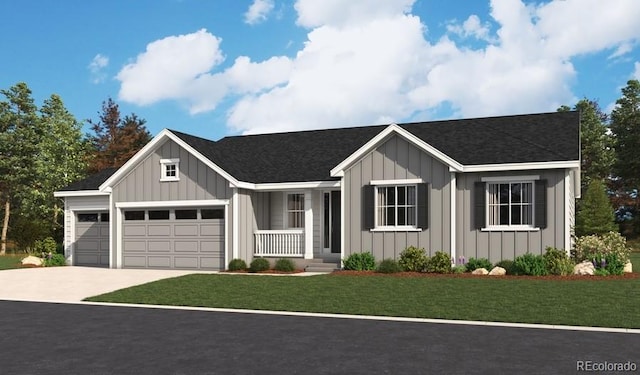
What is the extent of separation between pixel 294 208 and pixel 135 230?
648cm

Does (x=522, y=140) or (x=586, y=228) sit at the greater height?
(x=522, y=140)

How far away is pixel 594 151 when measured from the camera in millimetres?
50875

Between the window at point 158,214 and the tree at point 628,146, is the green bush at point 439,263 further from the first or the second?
the tree at point 628,146

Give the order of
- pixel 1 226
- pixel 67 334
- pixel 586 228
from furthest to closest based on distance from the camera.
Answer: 1. pixel 1 226
2. pixel 586 228
3. pixel 67 334

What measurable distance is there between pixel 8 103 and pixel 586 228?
43618 millimetres

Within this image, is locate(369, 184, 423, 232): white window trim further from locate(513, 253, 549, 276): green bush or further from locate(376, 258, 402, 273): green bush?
locate(513, 253, 549, 276): green bush

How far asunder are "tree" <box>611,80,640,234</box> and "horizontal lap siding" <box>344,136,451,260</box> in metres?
37.2

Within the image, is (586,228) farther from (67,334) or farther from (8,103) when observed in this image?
(8,103)

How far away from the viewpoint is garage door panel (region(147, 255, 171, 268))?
23.5 metres

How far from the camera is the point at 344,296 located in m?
14.0

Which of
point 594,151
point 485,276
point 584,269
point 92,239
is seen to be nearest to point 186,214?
point 92,239

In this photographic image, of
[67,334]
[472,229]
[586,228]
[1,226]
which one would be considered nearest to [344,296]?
[67,334]

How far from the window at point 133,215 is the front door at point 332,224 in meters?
7.47

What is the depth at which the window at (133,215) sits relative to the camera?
2433cm
